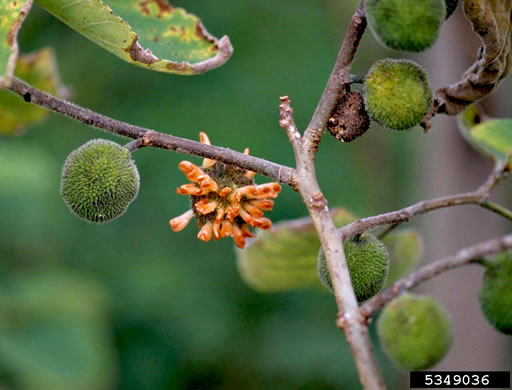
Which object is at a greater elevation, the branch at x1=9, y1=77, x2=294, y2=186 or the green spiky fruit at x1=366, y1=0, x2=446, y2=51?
the green spiky fruit at x1=366, y1=0, x2=446, y2=51

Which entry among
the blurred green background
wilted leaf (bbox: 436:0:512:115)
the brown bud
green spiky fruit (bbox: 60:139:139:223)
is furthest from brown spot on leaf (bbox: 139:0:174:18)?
the blurred green background

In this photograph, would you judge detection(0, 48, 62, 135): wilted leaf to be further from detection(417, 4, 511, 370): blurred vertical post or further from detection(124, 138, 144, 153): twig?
detection(417, 4, 511, 370): blurred vertical post

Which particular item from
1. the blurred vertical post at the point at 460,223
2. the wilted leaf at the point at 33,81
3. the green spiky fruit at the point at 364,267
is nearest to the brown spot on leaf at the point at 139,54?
the green spiky fruit at the point at 364,267

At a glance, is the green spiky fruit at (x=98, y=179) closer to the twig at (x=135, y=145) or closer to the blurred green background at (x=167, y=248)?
the twig at (x=135, y=145)

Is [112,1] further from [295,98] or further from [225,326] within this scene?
[295,98]

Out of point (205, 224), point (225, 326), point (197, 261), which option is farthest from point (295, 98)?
point (205, 224)

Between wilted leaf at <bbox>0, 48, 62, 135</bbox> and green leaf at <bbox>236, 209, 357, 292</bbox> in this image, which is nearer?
green leaf at <bbox>236, 209, 357, 292</bbox>
